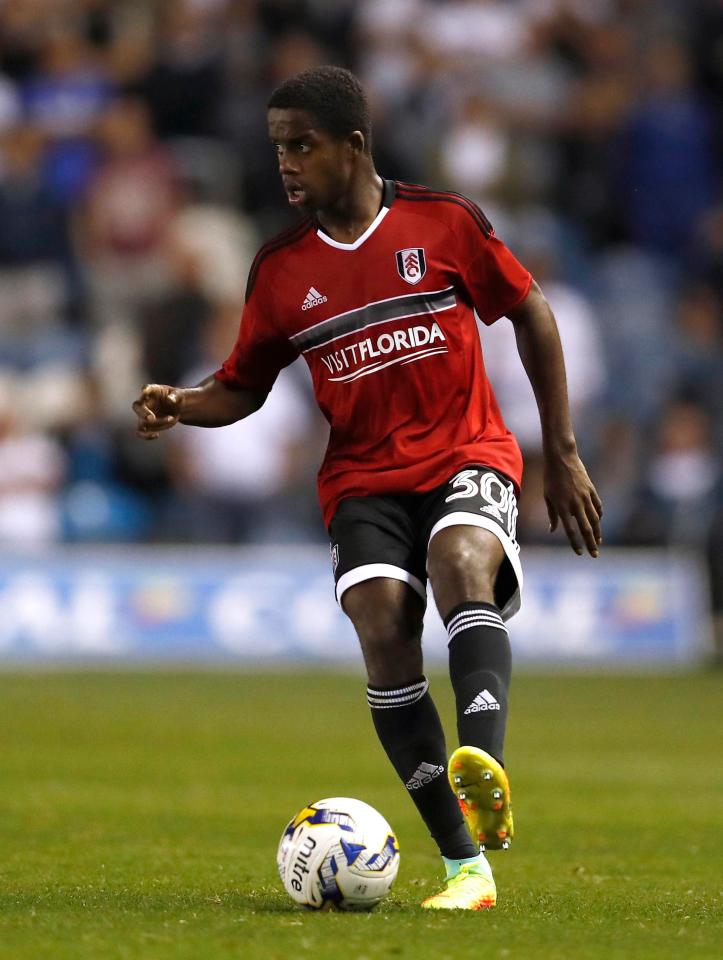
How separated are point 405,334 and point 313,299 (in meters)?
0.34

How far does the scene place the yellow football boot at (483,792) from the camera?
5.03 meters

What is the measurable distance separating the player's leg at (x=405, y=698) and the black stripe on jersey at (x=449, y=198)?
1245 mm

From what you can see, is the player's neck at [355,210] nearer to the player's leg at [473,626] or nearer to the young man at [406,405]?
the young man at [406,405]

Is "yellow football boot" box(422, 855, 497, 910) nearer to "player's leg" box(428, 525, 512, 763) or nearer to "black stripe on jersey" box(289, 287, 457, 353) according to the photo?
"player's leg" box(428, 525, 512, 763)

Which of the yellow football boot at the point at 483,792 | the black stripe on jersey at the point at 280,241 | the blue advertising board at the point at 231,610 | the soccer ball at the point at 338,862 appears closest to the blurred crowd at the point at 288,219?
the blue advertising board at the point at 231,610

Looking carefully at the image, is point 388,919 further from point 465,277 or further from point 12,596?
point 12,596

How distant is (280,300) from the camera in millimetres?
6078

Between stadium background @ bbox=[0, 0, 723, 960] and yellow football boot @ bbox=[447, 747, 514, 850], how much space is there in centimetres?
179

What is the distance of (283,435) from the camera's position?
1741 centimetres

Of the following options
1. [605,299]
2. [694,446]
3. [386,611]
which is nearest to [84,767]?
[386,611]

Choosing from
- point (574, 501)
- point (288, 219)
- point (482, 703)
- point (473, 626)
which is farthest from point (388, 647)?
point (288, 219)

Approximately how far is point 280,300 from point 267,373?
38cm

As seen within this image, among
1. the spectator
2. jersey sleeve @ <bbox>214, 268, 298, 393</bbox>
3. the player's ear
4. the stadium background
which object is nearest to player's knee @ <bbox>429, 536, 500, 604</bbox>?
jersey sleeve @ <bbox>214, 268, 298, 393</bbox>

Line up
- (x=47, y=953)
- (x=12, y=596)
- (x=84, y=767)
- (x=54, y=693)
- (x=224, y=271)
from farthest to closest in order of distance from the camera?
(x=224, y=271), (x=12, y=596), (x=54, y=693), (x=84, y=767), (x=47, y=953)
